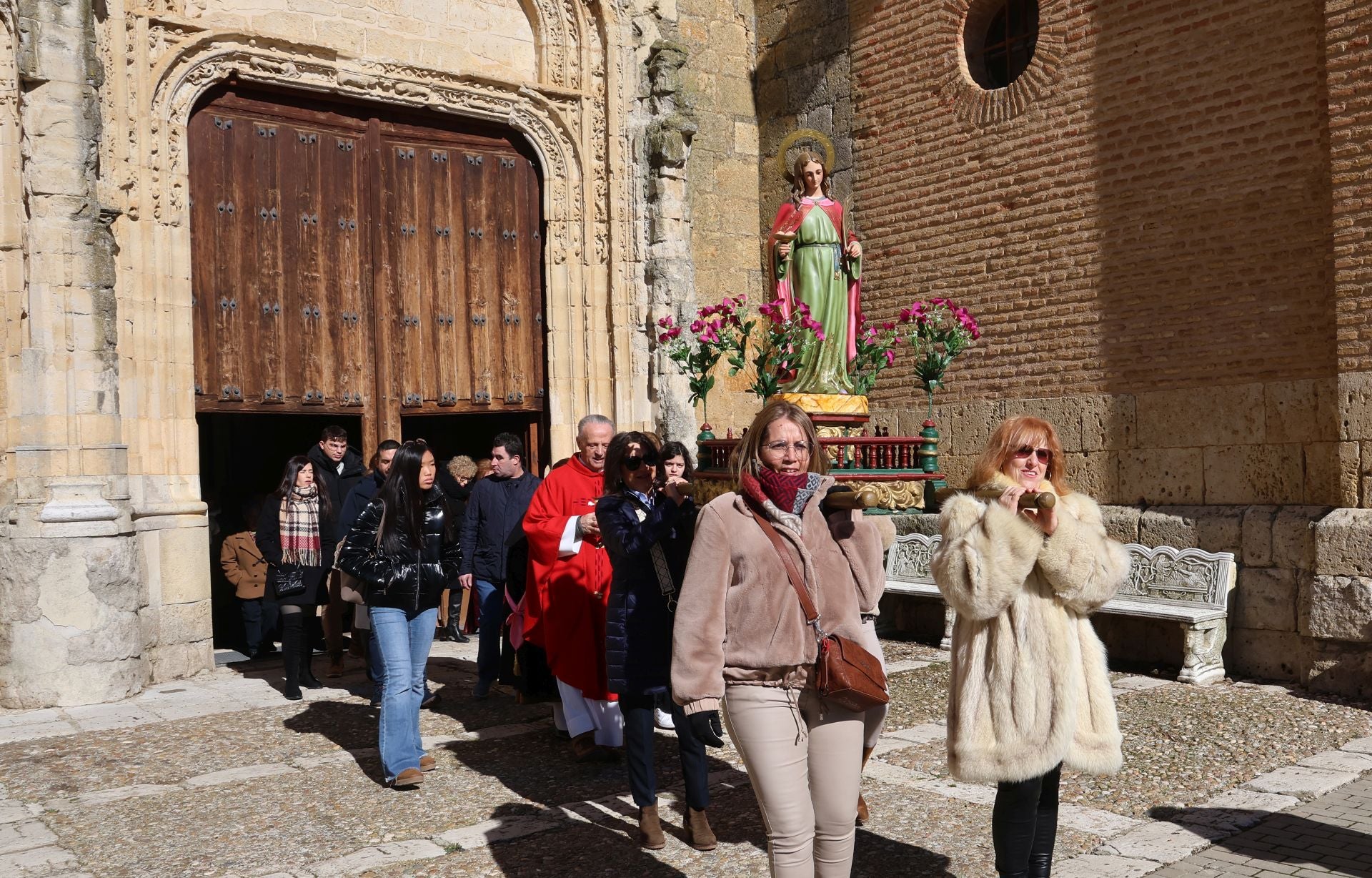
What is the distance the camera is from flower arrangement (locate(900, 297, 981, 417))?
384 inches

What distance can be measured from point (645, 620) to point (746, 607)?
1.47 metres

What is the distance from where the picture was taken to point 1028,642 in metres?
3.48

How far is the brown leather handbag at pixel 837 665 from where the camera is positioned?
3.23 metres

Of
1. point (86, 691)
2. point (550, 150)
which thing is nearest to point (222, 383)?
point (86, 691)

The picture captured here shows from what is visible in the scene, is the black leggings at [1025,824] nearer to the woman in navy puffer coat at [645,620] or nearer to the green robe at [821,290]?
the woman in navy puffer coat at [645,620]

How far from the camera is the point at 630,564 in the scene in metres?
4.74

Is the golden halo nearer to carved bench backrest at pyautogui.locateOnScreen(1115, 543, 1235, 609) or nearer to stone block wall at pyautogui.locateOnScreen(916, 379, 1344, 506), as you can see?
stone block wall at pyautogui.locateOnScreen(916, 379, 1344, 506)

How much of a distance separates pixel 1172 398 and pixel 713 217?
5321mm

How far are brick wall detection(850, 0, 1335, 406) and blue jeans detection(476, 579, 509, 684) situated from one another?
16.9ft

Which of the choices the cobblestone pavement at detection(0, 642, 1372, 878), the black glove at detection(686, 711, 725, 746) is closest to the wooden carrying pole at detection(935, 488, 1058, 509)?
the black glove at detection(686, 711, 725, 746)

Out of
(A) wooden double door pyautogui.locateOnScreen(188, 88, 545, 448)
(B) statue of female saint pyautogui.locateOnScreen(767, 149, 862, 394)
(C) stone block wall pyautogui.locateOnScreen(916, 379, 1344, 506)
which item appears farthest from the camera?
(B) statue of female saint pyautogui.locateOnScreen(767, 149, 862, 394)

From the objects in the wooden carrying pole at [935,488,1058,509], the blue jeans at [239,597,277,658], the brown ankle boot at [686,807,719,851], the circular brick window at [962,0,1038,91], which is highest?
the circular brick window at [962,0,1038,91]

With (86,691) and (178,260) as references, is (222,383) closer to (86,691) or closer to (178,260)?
(178,260)

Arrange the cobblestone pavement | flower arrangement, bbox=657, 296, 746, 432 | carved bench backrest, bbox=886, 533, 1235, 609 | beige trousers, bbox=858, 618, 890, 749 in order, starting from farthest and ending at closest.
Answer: flower arrangement, bbox=657, 296, 746, 432
carved bench backrest, bbox=886, 533, 1235, 609
the cobblestone pavement
beige trousers, bbox=858, 618, 890, 749
